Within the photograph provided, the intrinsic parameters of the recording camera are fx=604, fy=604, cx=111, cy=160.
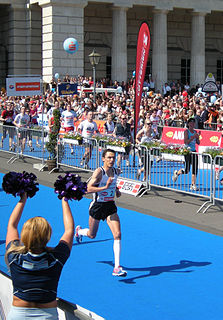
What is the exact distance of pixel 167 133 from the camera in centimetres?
2420

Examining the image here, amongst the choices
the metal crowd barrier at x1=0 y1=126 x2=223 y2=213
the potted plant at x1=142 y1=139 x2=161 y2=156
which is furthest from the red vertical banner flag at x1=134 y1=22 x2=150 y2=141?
the potted plant at x1=142 y1=139 x2=161 y2=156

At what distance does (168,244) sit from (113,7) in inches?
1407

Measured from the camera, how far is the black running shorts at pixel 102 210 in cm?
898

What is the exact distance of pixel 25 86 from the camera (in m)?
19.5

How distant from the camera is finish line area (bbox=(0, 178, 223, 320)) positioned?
7.38m

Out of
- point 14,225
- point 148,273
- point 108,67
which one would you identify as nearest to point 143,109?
point 148,273

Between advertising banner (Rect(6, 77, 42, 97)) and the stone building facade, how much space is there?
66.9 feet

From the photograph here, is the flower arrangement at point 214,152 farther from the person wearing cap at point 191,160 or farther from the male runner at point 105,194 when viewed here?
the male runner at point 105,194

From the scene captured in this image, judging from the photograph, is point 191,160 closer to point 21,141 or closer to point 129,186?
point 129,186

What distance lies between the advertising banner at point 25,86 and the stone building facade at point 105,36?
20405 mm

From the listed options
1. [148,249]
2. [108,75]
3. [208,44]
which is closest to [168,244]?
[148,249]

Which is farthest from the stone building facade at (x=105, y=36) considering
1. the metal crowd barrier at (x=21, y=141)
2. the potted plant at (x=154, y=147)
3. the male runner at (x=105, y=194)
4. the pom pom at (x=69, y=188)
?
the pom pom at (x=69, y=188)

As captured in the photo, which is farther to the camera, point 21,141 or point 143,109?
point 143,109

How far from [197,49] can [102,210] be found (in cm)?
4031
